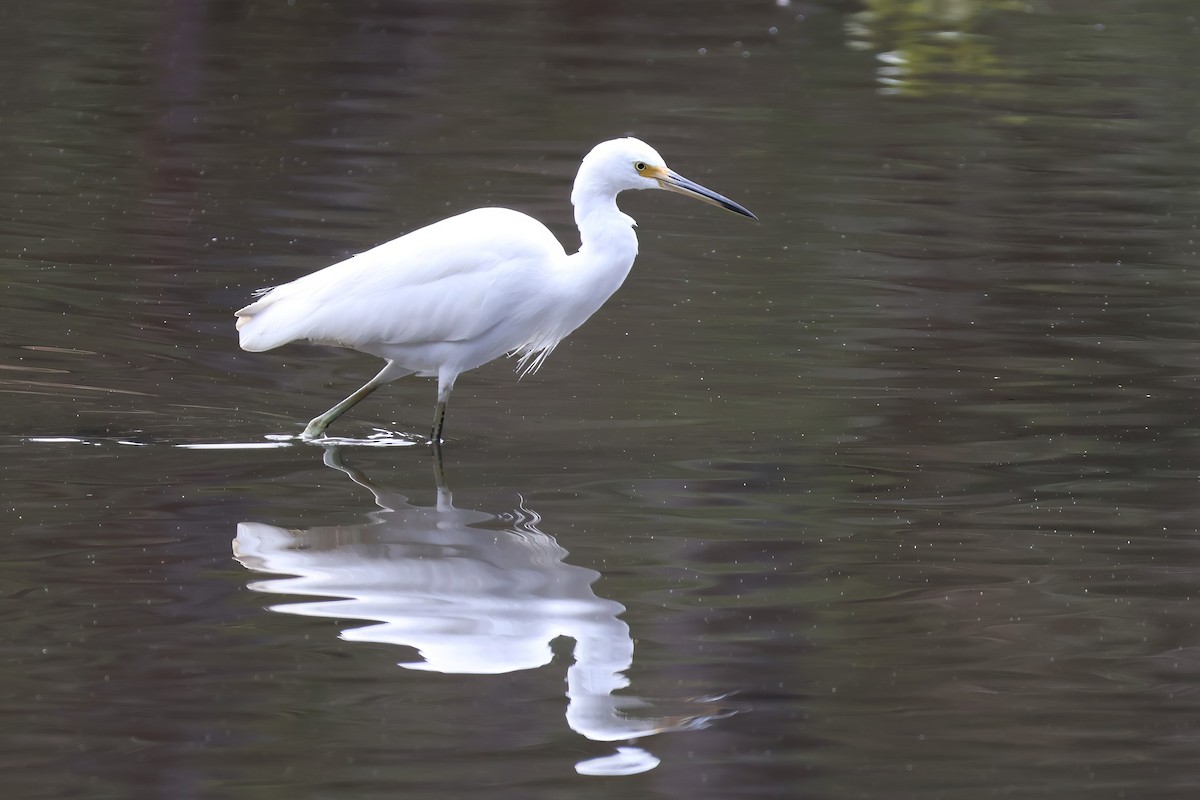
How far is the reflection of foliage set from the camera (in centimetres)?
1808

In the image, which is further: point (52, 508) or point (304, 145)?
point (304, 145)

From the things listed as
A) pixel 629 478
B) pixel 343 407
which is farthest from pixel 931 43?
pixel 629 478

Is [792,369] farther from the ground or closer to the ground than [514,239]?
closer to the ground

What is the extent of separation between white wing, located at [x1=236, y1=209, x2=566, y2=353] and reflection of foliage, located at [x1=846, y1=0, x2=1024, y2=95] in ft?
34.6

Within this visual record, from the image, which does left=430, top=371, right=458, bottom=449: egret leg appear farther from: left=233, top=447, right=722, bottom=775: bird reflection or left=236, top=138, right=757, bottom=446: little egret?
left=233, top=447, right=722, bottom=775: bird reflection

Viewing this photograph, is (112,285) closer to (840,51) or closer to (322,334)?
(322,334)

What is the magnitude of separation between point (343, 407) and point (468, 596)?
2031 mm

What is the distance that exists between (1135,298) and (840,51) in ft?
31.6

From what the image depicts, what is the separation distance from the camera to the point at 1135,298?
10.3 meters

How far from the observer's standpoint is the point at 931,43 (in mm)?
20547

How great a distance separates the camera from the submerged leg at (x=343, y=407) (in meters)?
7.45

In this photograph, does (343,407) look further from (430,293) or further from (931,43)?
(931,43)

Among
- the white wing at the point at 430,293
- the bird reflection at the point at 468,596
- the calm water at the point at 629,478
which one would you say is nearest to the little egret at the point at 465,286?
the white wing at the point at 430,293

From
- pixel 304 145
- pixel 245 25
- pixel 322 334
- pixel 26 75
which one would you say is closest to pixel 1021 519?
pixel 322 334
